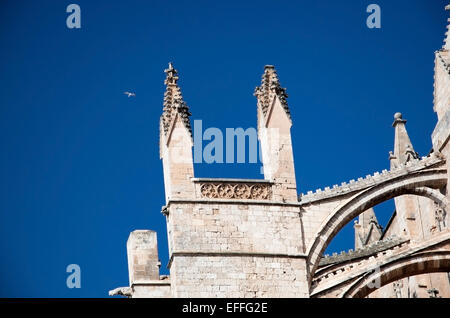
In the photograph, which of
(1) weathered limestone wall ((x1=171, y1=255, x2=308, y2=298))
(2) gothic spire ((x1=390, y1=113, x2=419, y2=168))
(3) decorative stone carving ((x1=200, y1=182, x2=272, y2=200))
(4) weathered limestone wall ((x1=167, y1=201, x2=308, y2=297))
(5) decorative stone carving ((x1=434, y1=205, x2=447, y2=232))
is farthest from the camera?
(2) gothic spire ((x1=390, y1=113, x2=419, y2=168))

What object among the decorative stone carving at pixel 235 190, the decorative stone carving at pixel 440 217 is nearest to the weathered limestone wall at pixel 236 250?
the decorative stone carving at pixel 235 190

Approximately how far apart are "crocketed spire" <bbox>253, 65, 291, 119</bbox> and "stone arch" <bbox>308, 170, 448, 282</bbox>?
246 cm

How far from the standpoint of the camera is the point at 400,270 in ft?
98.5

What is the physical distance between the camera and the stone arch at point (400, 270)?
2956 centimetres

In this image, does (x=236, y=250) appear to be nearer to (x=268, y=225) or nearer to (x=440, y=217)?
(x=268, y=225)

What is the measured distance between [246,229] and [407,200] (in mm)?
7324

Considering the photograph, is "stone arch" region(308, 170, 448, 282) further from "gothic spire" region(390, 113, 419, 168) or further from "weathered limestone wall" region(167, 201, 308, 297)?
"gothic spire" region(390, 113, 419, 168)

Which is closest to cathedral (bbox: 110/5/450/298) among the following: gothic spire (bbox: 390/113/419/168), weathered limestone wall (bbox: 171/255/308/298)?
weathered limestone wall (bbox: 171/255/308/298)

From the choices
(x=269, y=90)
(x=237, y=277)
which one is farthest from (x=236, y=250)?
(x=269, y=90)

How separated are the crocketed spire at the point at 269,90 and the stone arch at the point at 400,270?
13.5 ft

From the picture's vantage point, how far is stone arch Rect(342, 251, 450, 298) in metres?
29.6
